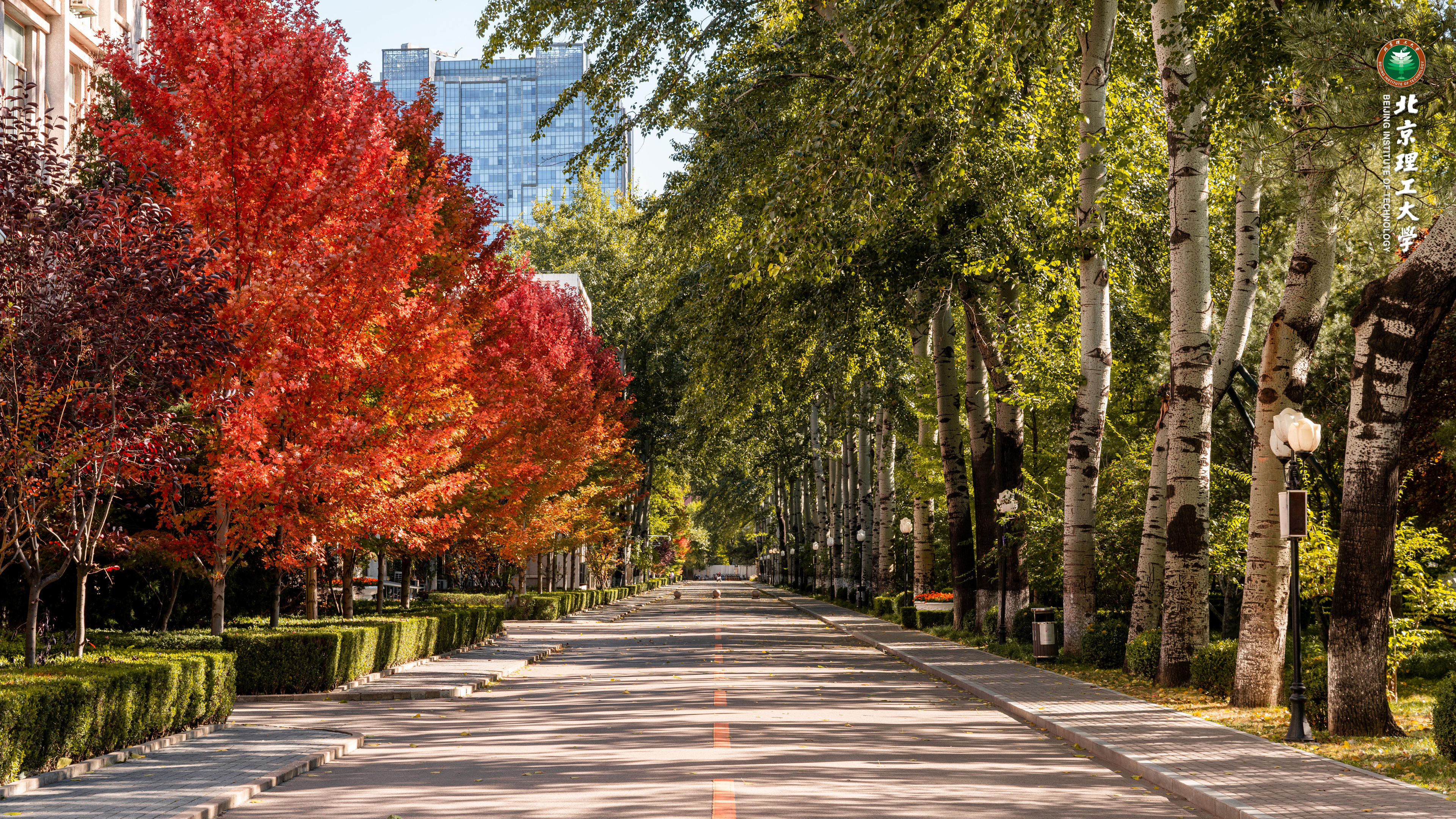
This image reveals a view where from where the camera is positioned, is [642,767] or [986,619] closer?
[642,767]

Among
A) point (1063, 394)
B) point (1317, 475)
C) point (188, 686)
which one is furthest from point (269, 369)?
point (1317, 475)

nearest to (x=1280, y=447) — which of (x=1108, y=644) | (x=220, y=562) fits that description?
(x=1108, y=644)

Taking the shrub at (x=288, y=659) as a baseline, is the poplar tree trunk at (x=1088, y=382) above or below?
above

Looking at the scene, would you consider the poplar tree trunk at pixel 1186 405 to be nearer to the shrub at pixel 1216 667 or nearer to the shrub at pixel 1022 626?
the shrub at pixel 1216 667

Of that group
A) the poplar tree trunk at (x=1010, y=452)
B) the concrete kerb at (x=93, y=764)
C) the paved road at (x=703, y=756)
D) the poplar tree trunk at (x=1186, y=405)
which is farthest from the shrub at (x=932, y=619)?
the concrete kerb at (x=93, y=764)

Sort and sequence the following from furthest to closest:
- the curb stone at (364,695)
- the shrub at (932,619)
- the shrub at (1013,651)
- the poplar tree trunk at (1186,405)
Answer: the shrub at (932,619) → the shrub at (1013,651) → the curb stone at (364,695) → the poplar tree trunk at (1186,405)

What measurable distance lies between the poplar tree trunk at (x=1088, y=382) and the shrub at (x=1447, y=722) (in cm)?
1107

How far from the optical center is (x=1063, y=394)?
→ 2641 cm

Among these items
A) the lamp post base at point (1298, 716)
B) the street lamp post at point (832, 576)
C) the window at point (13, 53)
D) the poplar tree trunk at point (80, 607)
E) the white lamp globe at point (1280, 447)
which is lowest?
the street lamp post at point (832, 576)

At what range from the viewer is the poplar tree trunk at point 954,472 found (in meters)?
31.6

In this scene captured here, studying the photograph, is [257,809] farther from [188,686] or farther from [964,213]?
[964,213]

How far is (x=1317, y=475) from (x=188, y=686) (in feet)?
61.9

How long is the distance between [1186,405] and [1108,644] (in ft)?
18.2

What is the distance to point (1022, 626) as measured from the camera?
91.9 feet
